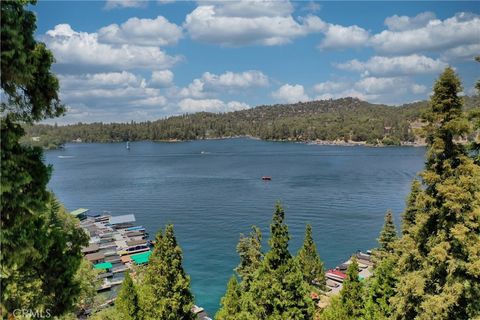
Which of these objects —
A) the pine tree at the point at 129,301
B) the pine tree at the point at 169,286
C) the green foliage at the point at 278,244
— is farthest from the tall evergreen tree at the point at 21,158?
the pine tree at the point at 129,301

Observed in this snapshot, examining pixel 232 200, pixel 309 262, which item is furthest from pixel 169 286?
pixel 232 200

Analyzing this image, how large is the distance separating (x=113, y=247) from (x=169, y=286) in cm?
5236

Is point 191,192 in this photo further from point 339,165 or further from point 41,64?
point 41,64

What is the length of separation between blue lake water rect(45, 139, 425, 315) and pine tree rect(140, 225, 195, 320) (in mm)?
27528

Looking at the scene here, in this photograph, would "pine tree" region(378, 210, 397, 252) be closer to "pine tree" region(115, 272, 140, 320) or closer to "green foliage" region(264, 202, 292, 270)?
"green foliage" region(264, 202, 292, 270)

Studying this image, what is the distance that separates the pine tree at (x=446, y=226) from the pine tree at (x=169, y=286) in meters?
11.0

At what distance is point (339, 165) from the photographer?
160500 millimetres

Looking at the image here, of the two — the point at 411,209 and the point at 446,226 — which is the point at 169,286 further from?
the point at 411,209

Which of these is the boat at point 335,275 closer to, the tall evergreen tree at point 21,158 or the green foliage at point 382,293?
the green foliage at point 382,293

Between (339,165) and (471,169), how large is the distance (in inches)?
5812

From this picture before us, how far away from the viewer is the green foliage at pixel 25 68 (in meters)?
7.24

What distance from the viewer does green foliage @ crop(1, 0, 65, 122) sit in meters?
7.24

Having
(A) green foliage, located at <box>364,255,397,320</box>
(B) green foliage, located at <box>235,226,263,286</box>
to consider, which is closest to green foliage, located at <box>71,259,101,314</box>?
(B) green foliage, located at <box>235,226,263,286</box>

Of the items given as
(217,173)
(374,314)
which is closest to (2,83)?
(374,314)
